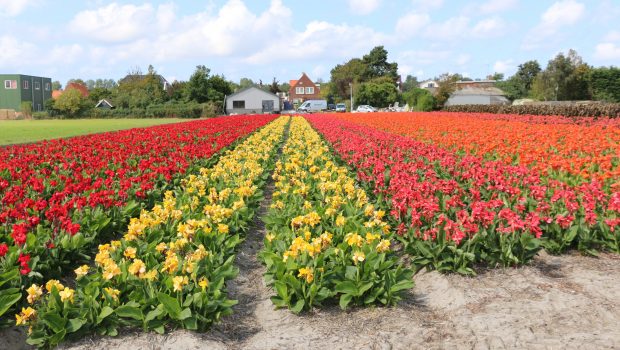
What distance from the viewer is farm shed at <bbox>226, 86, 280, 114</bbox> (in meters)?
85.4

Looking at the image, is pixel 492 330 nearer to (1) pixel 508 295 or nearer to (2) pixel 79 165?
(1) pixel 508 295

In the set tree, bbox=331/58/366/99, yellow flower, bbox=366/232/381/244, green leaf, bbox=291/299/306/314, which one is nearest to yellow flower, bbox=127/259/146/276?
green leaf, bbox=291/299/306/314

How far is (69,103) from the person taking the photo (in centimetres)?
7069

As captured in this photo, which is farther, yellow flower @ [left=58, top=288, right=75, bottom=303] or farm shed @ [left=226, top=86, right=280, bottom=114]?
farm shed @ [left=226, top=86, right=280, bottom=114]

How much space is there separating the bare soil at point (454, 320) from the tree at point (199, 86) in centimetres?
7358

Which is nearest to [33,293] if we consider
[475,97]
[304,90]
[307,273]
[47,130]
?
[307,273]

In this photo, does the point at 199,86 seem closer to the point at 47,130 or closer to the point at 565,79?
the point at 47,130

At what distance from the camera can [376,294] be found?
16.9ft

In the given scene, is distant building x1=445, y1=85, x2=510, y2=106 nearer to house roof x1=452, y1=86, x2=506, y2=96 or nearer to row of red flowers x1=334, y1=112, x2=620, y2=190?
house roof x1=452, y1=86, x2=506, y2=96

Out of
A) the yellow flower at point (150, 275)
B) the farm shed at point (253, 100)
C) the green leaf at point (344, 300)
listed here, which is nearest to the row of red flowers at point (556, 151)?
the green leaf at point (344, 300)

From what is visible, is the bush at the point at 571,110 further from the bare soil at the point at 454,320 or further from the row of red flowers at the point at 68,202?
the bare soil at the point at 454,320

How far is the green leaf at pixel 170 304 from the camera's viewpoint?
4.55 metres

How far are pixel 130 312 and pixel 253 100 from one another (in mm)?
83451

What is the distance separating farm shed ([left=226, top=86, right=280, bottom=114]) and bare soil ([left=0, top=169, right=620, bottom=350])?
8010 cm
